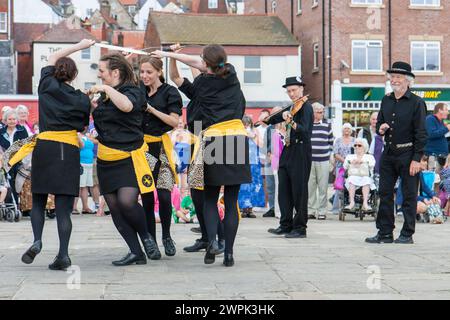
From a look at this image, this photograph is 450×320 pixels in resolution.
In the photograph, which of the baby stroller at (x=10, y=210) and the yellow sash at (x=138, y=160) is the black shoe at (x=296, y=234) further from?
the baby stroller at (x=10, y=210)

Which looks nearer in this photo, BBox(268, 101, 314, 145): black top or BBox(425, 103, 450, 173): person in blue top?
BBox(268, 101, 314, 145): black top

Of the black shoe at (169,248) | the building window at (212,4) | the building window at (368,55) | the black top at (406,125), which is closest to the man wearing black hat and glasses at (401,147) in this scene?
the black top at (406,125)

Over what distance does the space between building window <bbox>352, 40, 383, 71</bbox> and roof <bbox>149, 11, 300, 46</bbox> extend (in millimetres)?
3147

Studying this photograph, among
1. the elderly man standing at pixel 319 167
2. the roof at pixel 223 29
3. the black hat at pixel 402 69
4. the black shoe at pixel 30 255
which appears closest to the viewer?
the black shoe at pixel 30 255

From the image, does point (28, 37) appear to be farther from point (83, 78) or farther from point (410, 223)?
point (410, 223)

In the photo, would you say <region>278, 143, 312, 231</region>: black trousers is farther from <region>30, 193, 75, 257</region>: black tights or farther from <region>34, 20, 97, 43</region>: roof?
<region>34, 20, 97, 43</region>: roof

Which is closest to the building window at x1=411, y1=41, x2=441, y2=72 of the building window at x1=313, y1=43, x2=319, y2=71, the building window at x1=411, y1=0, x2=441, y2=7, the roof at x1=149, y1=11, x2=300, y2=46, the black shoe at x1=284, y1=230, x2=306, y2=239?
the building window at x1=411, y1=0, x2=441, y2=7

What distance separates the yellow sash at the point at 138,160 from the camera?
718cm

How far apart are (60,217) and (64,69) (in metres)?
1.24

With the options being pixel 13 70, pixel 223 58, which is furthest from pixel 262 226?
pixel 13 70

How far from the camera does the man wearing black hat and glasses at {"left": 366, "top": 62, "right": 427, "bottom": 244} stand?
935cm

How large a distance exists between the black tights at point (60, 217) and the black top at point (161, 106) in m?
1.14

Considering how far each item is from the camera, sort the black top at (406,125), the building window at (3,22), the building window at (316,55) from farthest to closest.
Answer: the building window at (3,22), the building window at (316,55), the black top at (406,125)

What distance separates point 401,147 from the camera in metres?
9.41
